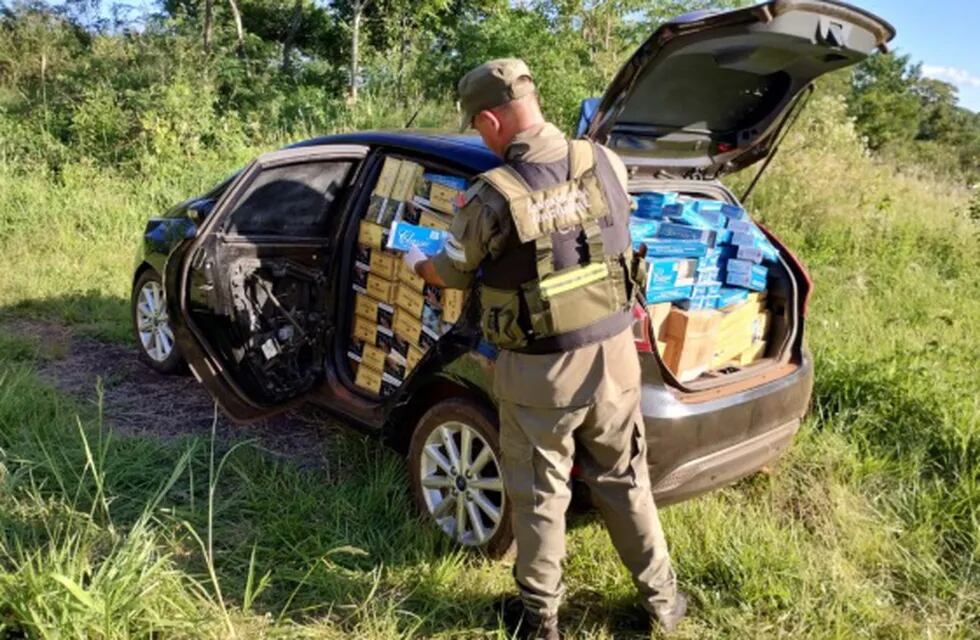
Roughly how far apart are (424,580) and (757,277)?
72.8 inches

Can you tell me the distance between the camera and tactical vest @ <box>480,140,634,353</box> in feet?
7.29

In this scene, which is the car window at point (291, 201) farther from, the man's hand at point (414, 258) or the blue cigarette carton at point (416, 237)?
the man's hand at point (414, 258)

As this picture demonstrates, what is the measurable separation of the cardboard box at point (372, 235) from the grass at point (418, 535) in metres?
0.95

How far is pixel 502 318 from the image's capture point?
236 centimetres

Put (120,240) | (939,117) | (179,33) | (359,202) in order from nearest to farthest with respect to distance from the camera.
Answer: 1. (359,202)
2. (120,240)
3. (179,33)
4. (939,117)

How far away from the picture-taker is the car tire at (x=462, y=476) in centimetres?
282

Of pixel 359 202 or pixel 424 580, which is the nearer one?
pixel 424 580

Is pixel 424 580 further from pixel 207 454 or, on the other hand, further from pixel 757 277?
pixel 757 277

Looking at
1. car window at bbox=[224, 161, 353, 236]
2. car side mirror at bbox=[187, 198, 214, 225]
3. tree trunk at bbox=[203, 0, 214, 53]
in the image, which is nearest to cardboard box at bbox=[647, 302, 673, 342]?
car window at bbox=[224, 161, 353, 236]

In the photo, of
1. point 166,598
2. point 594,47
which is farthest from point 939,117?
point 166,598

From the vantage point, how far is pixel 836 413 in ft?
13.2

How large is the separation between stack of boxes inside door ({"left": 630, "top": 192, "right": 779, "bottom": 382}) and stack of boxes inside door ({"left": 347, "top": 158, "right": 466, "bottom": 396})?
765 mm

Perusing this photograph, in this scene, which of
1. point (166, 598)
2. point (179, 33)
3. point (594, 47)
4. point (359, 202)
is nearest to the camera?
point (166, 598)

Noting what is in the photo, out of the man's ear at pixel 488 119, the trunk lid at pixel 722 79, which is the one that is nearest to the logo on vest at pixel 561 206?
the man's ear at pixel 488 119
